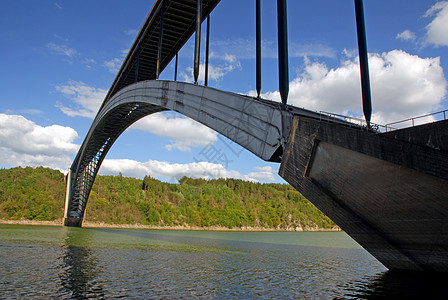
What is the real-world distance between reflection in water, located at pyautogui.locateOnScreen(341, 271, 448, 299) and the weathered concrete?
1.65ft

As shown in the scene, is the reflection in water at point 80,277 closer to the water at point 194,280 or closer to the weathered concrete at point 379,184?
the water at point 194,280

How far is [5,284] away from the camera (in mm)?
12250

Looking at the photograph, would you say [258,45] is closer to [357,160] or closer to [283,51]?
[283,51]

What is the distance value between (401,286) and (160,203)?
11514 centimetres

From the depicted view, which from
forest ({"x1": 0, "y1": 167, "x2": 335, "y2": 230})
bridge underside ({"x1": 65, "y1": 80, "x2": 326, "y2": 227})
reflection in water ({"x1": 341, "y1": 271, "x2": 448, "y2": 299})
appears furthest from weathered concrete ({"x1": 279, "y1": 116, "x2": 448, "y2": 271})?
forest ({"x1": 0, "y1": 167, "x2": 335, "y2": 230})

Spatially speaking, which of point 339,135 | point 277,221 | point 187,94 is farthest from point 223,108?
point 277,221

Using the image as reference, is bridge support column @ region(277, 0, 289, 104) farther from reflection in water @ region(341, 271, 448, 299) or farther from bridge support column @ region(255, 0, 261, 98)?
reflection in water @ region(341, 271, 448, 299)

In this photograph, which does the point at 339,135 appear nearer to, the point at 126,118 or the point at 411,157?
the point at 411,157

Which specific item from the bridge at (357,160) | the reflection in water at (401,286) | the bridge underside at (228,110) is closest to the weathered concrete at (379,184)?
the bridge at (357,160)

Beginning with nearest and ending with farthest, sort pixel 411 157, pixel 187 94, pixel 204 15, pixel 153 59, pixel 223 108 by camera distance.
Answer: pixel 411 157
pixel 223 108
pixel 187 94
pixel 204 15
pixel 153 59

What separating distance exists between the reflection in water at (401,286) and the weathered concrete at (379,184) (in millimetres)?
503

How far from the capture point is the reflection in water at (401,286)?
12.0 m

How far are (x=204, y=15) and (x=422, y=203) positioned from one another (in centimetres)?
2055

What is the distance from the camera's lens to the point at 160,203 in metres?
123
